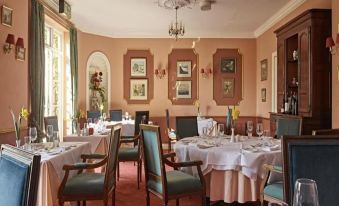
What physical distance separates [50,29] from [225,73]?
197 inches

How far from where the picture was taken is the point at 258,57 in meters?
9.70

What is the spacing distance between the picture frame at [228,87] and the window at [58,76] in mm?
4433

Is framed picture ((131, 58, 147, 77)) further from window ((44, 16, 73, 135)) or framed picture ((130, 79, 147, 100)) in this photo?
window ((44, 16, 73, 135))

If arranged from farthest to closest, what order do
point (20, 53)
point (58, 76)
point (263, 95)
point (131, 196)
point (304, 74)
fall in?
point (263, 95) < point (58, 76) < point (304, 74) < point (20, 53) < point (131, 196)

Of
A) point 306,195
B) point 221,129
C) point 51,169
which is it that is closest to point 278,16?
point 221,129

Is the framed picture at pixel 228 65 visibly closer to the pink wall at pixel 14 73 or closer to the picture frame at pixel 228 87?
the picture frame at pixel 228 87

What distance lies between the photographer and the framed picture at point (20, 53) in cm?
504

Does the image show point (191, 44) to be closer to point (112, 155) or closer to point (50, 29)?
point (50, 29)

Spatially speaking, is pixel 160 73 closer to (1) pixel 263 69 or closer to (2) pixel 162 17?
(2) pixel 162 17

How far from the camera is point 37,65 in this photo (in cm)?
585

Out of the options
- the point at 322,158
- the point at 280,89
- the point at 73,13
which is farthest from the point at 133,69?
the point at 322,158

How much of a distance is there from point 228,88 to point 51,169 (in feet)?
24.5

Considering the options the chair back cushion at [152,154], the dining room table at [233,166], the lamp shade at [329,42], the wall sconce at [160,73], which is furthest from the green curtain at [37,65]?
the lamp shade at [329,42]

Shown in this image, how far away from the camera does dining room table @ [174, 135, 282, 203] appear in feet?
12.1
